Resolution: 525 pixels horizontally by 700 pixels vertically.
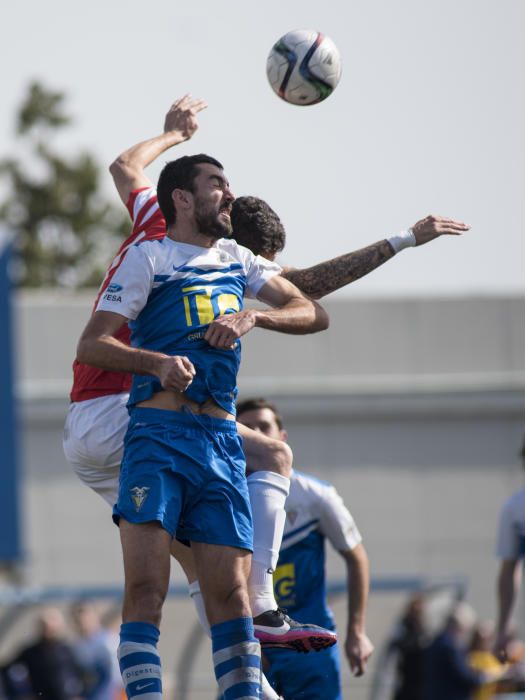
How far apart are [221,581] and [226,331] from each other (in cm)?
112

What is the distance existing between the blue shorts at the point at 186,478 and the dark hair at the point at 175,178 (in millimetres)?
990

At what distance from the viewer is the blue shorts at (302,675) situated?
8820mm

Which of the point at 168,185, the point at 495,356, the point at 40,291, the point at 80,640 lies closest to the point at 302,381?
the point at 495,356

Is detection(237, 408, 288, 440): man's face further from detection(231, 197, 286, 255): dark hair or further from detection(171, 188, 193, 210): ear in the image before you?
detection(171, 188, 193, 210): ear

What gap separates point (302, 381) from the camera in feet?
Result: 84.5

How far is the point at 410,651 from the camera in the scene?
17547mm

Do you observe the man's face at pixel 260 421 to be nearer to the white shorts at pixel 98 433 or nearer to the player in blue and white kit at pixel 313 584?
the player in blue and white kit at pixel 313 584

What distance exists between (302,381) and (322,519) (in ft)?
54.9

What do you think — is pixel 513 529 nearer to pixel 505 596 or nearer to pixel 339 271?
pixel 505 596

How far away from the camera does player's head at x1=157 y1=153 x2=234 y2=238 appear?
6922 mm

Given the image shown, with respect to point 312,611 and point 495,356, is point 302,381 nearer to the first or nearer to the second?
point 495,356

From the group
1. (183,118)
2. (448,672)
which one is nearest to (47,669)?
(448,672)

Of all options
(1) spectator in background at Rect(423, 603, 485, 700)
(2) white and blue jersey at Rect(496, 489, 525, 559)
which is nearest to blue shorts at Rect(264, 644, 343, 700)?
(2) white and blue jersey at Rect(496, 489, 525, 559)

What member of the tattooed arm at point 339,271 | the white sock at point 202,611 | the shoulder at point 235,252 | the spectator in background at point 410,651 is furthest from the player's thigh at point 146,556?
the spectator in background at point 410,651
